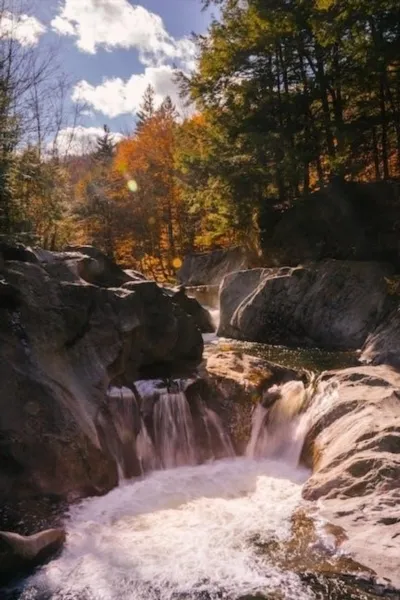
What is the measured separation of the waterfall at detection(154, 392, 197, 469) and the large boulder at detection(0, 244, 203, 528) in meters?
0.96

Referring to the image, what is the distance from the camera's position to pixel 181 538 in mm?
6570

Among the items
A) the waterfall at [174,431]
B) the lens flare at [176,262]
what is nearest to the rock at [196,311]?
the waterfall at [174,431]

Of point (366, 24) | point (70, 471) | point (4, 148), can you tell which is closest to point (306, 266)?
point (366, 24)

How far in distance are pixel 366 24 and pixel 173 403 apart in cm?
1313

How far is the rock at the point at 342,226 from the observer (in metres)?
16.6

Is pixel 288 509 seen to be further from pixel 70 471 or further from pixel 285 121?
pixel 285 121

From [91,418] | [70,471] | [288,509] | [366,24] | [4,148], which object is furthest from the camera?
[366,24]

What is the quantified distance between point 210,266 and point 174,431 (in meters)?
16.6

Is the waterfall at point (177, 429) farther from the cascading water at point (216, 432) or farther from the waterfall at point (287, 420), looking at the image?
the waterfall at point (287, 420)

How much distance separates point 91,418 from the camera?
8.73 metres

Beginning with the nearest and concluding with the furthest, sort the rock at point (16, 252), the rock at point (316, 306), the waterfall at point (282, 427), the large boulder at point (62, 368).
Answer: the large boulder at point (62, 368)
the waterfall at point (282, 427)
the rock at point (16, 252)
the rock at point (316, 306)

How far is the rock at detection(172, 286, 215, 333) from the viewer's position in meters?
16.4

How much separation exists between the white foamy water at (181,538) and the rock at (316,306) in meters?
7.11

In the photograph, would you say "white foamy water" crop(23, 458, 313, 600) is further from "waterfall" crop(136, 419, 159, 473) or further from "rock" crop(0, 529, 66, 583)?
"waterfall" crop(136, 419, 159, 473)
